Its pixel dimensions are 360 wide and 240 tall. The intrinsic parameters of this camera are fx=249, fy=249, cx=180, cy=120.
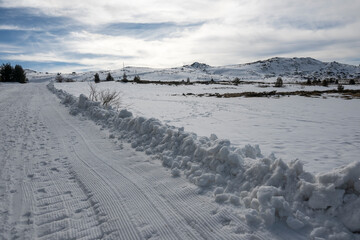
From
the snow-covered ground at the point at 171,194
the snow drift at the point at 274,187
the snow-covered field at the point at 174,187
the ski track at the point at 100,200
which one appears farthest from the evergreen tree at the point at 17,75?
the snow drift at the point at 274,187

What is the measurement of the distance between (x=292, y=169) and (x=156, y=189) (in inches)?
72.9

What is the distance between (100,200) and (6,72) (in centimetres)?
6187

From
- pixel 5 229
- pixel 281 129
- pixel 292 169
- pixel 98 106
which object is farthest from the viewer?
pixel 98 106

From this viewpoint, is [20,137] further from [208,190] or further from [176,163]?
[208,190]

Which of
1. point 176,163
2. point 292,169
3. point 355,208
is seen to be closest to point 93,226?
point 176,163

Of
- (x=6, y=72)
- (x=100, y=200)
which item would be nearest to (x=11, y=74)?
(x=6, y=72)

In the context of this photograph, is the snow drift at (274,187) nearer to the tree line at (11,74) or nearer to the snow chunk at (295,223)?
the snow chunk at (295,223)

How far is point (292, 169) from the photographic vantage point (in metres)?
3.09

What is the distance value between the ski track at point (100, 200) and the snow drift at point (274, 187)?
0.73 feet

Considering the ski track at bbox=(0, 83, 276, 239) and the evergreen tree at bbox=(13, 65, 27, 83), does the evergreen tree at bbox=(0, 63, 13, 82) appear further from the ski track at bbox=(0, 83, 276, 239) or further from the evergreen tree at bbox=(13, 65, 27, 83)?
the ski track at bbox=(0, 83, 276, 239)

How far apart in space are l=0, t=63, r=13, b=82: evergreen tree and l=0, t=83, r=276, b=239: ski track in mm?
58308

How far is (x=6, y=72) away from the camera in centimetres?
5269

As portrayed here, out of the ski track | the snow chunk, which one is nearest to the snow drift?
the snow chunk

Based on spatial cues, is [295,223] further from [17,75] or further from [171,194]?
[17,75]
